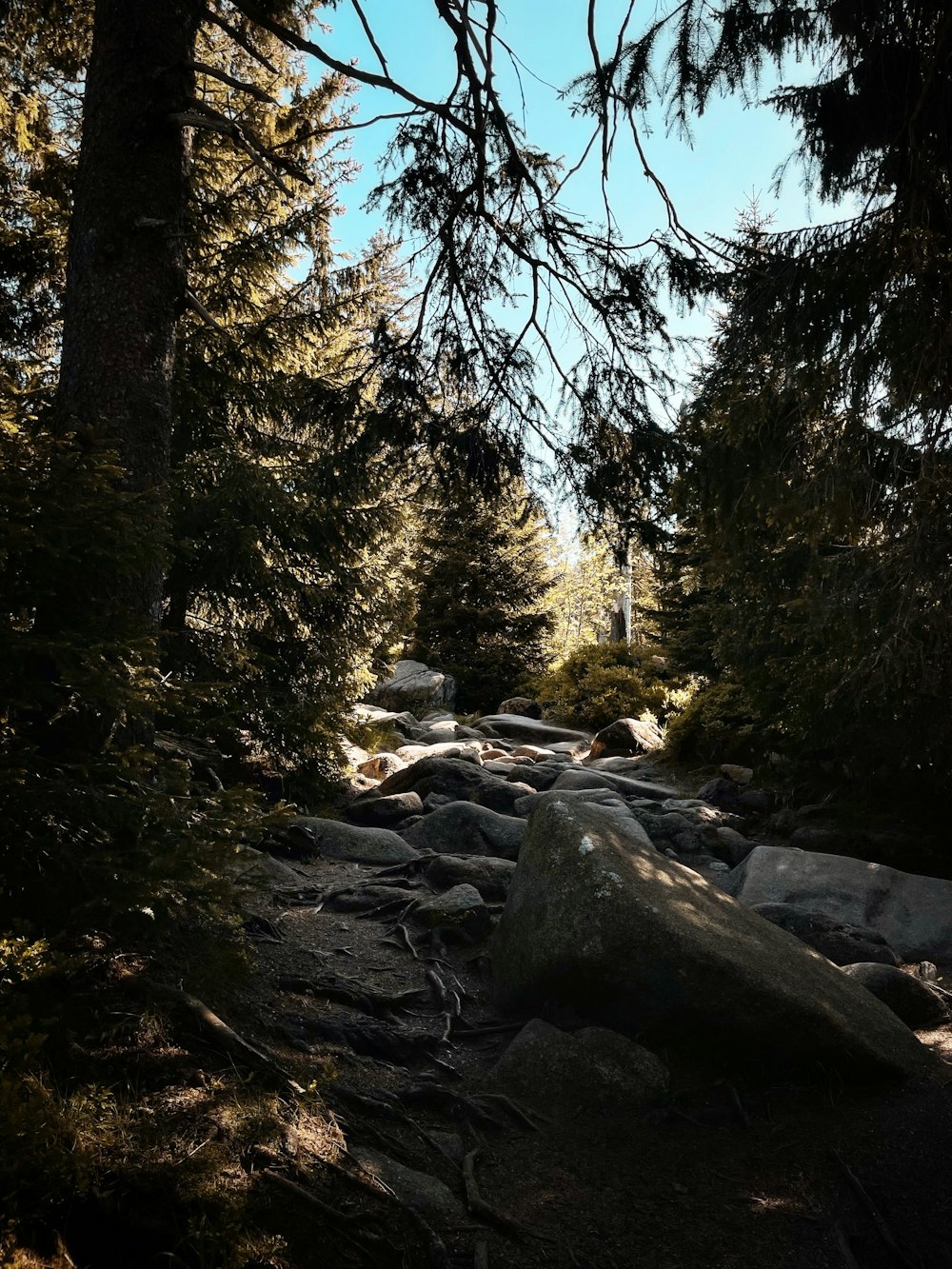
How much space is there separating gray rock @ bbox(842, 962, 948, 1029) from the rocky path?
39 millimetres

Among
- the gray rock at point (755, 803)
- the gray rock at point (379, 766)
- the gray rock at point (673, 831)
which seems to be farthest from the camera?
the gray rock at point (379, 766)

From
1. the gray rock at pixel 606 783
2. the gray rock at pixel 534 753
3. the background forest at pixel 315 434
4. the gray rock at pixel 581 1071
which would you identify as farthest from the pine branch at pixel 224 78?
the gray rock at pixel 534 753

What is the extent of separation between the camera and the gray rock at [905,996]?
4984 mm

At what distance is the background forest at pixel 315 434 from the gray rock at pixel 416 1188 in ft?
3.21

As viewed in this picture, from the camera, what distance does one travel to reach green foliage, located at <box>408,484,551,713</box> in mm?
21422

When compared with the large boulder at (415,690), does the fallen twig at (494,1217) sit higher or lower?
higher

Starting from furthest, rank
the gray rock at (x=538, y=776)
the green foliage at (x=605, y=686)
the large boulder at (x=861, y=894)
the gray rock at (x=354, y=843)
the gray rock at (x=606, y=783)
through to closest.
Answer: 1. the green foliage at (x=605, y=686)
2. the gray rock at (x=538, y=776)
3. the gray rock at (x=606, y=783)
4. the gray rock at (x=354, y=843)
5. the large boulder at (x=861, y=894)

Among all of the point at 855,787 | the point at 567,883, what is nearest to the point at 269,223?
the point at 567,883

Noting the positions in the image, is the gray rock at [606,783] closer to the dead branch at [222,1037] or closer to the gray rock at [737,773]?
the gray rock at [737,773]

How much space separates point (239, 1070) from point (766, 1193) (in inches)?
86.5

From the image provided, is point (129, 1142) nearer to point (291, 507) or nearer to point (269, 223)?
point (291, 507)

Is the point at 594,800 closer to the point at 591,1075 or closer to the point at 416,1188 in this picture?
the point at 591,1075

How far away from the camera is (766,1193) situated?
3.38m

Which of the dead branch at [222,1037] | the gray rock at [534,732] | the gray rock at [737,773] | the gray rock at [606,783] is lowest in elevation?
the gray rock at [534,732]
